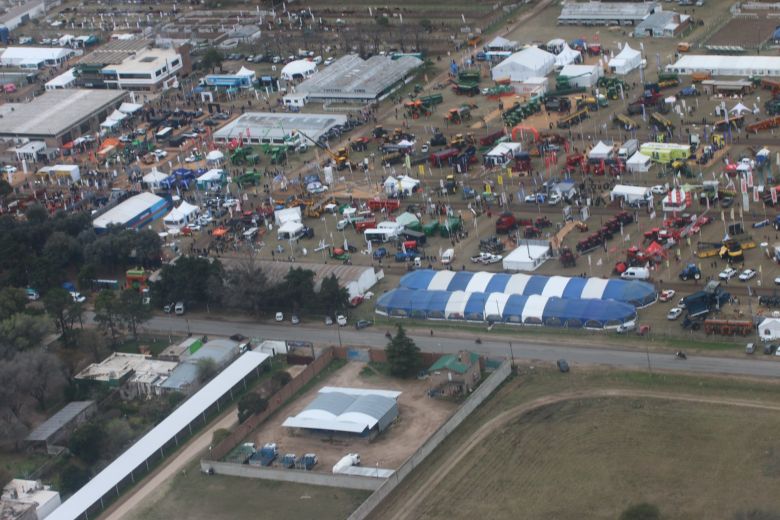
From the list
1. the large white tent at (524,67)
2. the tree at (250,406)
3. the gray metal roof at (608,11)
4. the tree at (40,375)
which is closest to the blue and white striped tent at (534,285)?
the tree at (250,406)

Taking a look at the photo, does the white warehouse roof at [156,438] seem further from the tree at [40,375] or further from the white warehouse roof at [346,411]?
the tree at [40,375]

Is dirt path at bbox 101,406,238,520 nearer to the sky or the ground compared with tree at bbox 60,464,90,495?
nearer to the ground

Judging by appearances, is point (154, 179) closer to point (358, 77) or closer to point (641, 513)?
point (358, 77)

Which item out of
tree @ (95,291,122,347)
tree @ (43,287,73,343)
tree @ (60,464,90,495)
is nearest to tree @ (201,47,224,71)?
tree @ (95,291,122,347)

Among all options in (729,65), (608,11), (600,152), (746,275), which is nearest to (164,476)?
(746,275)

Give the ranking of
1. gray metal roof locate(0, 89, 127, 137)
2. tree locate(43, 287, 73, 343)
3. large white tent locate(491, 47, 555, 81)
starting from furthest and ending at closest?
gray metal roof locate(0, 89, 127, 137)
large white tent locate(491, 47, 555, 81)
tree locate(43, 287, 73, 343)

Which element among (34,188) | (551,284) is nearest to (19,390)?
(551,284)

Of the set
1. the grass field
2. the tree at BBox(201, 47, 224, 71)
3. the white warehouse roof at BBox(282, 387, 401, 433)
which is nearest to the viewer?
the grass field

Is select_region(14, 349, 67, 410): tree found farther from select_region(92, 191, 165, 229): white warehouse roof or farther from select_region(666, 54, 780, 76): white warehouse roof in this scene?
select_region(666, 54, 780, 76): white warehouse roof
